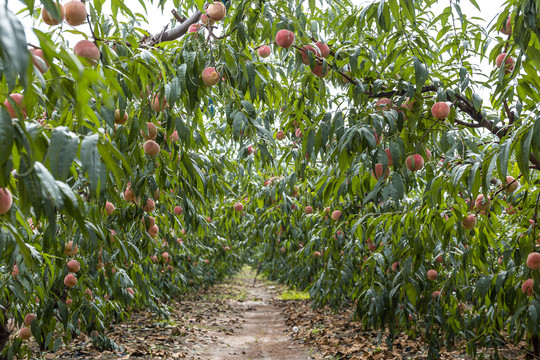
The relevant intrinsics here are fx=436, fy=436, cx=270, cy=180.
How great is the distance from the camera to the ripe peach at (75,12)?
4.24ft

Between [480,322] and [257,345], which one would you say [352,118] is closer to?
[480,322]

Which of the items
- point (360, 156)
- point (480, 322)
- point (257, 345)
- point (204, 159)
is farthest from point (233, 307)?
point (360, 156)

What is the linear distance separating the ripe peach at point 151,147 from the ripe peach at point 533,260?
1721mm

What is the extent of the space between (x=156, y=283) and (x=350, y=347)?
3.64 metres

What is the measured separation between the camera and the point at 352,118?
2.14 metres

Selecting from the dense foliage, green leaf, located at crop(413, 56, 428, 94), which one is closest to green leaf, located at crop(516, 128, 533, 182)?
the dense foliage

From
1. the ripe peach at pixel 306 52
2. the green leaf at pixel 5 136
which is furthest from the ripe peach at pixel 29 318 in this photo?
the green leaf at pixel 5 136

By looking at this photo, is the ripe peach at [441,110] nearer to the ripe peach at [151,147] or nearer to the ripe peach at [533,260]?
the ripe peach at [533,260]

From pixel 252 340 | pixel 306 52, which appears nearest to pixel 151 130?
pixel 306 52

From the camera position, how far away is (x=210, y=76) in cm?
167

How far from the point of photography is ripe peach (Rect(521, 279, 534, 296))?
6.88 ft

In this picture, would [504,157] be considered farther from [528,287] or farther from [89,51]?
[528,287]

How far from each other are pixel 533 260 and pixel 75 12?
6.75 feet

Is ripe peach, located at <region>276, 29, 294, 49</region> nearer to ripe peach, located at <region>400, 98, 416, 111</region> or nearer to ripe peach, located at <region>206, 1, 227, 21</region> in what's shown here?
ripe peach, located at <region>206, 1, 227, 21</region>
